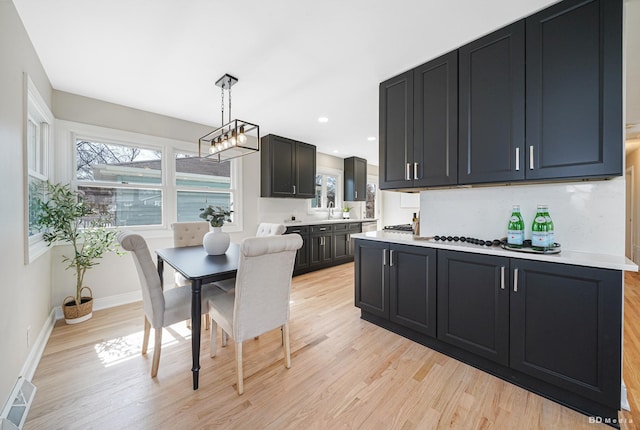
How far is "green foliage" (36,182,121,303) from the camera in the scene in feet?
8.02

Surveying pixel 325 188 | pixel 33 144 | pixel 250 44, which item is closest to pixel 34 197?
pixel 33 144

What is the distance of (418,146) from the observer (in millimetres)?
2398

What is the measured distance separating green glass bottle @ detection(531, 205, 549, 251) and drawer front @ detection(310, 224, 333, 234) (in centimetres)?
346

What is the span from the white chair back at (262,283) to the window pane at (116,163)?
2.80m

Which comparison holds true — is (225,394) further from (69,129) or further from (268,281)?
(69,129)

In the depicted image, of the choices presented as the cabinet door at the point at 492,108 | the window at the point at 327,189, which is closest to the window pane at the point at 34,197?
the cabinet door at the point at 492,108

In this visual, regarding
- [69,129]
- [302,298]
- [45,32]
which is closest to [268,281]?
[302,298]

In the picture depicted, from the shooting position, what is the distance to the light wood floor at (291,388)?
1.45 meters

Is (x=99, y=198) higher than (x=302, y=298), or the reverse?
(x=99, y=198)

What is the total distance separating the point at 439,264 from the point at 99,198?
3.93 m

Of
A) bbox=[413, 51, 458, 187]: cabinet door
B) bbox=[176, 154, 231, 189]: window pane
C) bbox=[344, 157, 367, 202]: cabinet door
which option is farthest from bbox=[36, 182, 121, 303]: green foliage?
bbox=[344, 157, 367, 202]: cabinet door

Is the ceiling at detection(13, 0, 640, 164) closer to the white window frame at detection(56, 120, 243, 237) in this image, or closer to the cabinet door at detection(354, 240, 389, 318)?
the white window frame at detection(56, 120, 243, 237)

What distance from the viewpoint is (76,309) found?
8.68 ft

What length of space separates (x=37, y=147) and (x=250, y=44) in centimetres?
246
